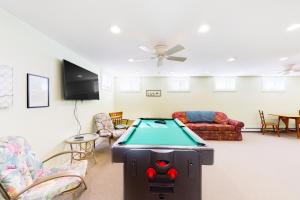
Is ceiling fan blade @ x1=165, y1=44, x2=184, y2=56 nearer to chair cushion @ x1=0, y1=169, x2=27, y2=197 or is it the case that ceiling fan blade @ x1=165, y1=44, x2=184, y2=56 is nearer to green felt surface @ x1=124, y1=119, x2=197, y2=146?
green felt surface @ x1=124, y1=119, x2=197, y2=146

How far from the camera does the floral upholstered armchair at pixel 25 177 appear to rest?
1473mm

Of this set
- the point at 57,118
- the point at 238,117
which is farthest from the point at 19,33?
the point at 238,117

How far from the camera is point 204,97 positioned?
22.6 ft

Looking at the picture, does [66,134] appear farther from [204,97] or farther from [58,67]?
[204,97]

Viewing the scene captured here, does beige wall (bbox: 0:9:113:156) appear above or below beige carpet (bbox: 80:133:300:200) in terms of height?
above

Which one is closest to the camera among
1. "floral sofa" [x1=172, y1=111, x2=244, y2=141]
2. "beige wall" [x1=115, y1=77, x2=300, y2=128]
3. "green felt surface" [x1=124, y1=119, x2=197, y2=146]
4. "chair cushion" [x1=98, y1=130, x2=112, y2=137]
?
"green felt surface" [x1=124, y1=119, x2=197, y2=146]

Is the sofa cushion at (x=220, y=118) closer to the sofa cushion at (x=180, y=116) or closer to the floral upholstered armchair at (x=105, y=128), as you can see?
the sofa cushion at (x=180, y=116)

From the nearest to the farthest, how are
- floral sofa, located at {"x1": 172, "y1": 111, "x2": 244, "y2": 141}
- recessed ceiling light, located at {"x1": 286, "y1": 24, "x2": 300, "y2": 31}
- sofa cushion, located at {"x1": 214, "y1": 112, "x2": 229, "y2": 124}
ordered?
recessed ceiling light, located at {"x1": 286, "y1": 24, "x2": 300, "y2": 31} < floral sofa, located at {"x1": 172, "y1": 111, "x2": 244, "y2": 141} < sofa cushion, located at {"x1": 214, "y1": 112, "x2": 229, "y2": 124}

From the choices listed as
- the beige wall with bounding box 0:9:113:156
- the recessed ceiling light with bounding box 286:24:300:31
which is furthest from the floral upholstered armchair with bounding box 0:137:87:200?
the recessed ceiling light with bounding box 286:24:300:31

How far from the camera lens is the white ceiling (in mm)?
1772

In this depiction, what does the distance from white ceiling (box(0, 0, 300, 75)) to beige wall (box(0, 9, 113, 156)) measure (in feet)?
0.58

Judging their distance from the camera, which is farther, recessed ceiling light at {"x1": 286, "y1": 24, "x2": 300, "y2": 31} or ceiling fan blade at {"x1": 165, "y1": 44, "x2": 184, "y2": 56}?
ceiling fan blade at {"x1": 165, "y1": 44, "x2": 184, "y2": 56}

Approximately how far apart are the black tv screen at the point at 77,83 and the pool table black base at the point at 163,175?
2022mm

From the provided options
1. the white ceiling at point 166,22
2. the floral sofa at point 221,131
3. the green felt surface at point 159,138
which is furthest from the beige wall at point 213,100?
the green felt surface at point 159,138
